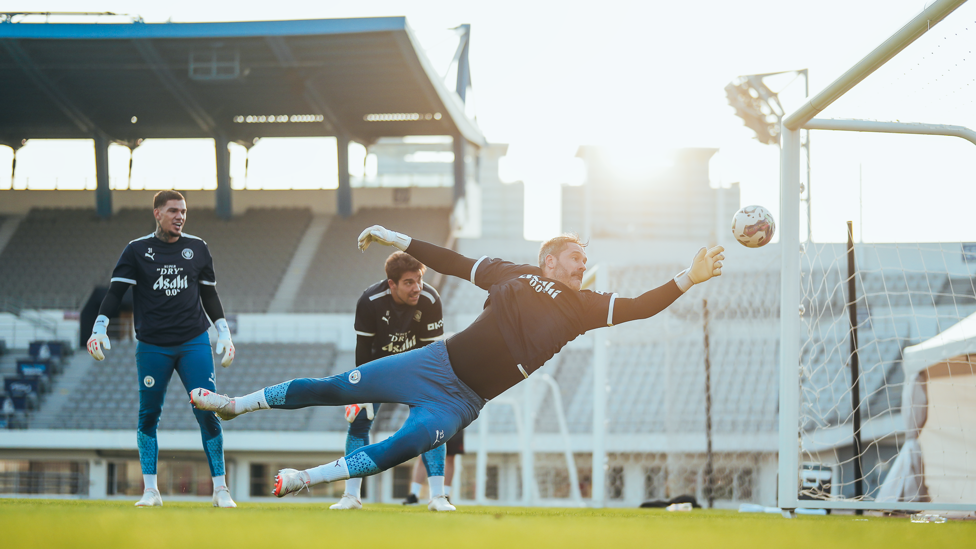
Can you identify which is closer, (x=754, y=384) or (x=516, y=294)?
(x=516, y=294)

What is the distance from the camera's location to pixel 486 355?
4426mm

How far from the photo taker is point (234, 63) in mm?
20594

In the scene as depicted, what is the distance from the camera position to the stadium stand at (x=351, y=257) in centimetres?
2358

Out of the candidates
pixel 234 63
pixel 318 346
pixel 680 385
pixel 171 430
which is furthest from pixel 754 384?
pixel 234 63

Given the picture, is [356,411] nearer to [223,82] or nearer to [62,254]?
[223,82]

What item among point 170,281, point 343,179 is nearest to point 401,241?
point 170,281

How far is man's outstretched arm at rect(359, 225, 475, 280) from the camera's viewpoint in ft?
15.1

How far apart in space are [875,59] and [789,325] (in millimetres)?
1819

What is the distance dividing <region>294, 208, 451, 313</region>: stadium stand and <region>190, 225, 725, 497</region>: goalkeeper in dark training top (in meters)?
18.2

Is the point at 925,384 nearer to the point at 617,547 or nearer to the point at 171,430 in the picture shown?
the point at 617,547

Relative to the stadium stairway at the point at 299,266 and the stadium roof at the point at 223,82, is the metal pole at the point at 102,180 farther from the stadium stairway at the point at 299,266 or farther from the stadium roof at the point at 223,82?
the stadium stairway at the point at 299,266

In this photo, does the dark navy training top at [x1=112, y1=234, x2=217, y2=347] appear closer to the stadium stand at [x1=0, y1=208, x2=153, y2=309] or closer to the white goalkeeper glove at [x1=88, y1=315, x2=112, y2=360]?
the white goalkeeper glove at [x1=88, y1=315, x2=112, y2=360]

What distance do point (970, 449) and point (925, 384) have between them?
2.48 ft

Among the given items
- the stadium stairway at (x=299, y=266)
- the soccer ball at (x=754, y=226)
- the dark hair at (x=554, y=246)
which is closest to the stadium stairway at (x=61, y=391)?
the stadium stairway at (x=299, y=266)
